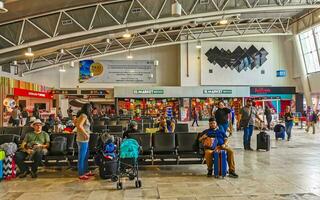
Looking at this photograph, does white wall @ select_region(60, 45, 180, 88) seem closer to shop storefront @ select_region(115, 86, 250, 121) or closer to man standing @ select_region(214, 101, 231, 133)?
shop storefront @ select_region(115, 86, 250, 121)

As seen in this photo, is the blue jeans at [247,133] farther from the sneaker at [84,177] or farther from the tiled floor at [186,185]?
the sneaker at [84,177]

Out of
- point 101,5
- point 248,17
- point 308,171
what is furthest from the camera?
point 248,17

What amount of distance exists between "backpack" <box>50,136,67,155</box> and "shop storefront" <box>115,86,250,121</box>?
17.4 m

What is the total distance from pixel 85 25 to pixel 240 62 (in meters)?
15.6

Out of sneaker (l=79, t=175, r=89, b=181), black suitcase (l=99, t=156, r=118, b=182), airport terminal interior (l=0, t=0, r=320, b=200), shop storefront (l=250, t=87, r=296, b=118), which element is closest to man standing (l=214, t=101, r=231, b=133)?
airport terminal interior (l=0, t=0, r=320, b=200)

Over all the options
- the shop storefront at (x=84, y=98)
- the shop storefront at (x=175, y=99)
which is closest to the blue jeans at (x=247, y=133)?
the shop storefront at (x=175, y=99)

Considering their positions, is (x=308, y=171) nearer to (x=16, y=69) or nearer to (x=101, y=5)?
(x=101, y=5)

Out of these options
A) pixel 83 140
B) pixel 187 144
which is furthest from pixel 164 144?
pixel 83 140

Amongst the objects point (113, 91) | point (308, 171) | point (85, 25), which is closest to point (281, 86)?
point (113, 91)

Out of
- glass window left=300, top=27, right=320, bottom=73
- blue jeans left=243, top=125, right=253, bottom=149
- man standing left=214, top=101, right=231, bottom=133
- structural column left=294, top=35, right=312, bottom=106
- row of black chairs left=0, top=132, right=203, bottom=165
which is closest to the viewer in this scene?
row of black chairs left=0, top=132, right=203, bottom=165

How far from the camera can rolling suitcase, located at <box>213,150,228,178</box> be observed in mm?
6668

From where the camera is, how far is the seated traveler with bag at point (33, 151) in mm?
6863

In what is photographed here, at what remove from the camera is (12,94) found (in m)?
18.8

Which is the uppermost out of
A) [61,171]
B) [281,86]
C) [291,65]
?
[291,65]
